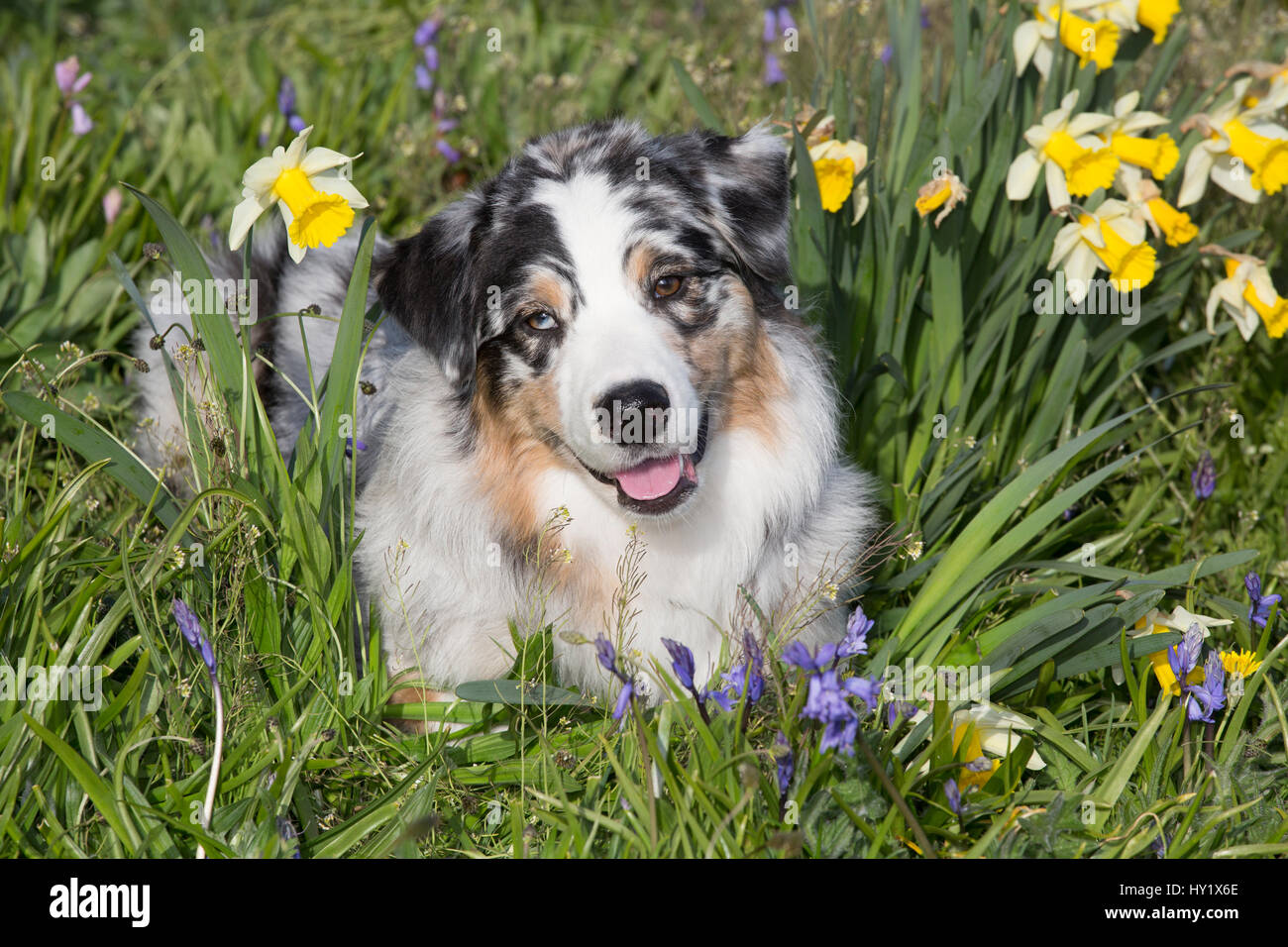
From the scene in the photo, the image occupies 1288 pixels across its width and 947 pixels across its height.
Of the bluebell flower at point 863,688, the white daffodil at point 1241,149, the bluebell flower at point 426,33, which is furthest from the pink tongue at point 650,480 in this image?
the bluebell flower at point 426,33

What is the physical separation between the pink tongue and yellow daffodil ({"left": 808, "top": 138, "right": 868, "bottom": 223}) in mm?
968

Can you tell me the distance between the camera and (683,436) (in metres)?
2.69

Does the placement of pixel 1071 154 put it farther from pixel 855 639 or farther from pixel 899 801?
pixel 899 801

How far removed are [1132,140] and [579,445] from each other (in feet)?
5.92

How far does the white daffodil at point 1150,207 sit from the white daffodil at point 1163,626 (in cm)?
109

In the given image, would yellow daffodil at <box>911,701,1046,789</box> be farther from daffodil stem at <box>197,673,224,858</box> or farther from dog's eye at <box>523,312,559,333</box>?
daffodil stem at <box>197,673,224,858</box>

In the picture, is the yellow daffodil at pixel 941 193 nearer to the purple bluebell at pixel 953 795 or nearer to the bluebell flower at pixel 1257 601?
the bluebell flower at pixel 1257 601

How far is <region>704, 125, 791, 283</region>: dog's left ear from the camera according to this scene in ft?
10.1

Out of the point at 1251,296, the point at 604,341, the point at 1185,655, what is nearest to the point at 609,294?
the point at 604,341

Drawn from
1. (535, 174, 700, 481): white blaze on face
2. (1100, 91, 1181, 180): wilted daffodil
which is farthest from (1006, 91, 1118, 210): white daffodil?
(535, 174, 700, 481): white blaze on face

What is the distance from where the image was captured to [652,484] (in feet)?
9.43

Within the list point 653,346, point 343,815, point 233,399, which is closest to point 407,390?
point 233,399

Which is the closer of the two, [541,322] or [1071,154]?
[541,322]

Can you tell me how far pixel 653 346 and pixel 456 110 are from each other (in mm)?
3171
